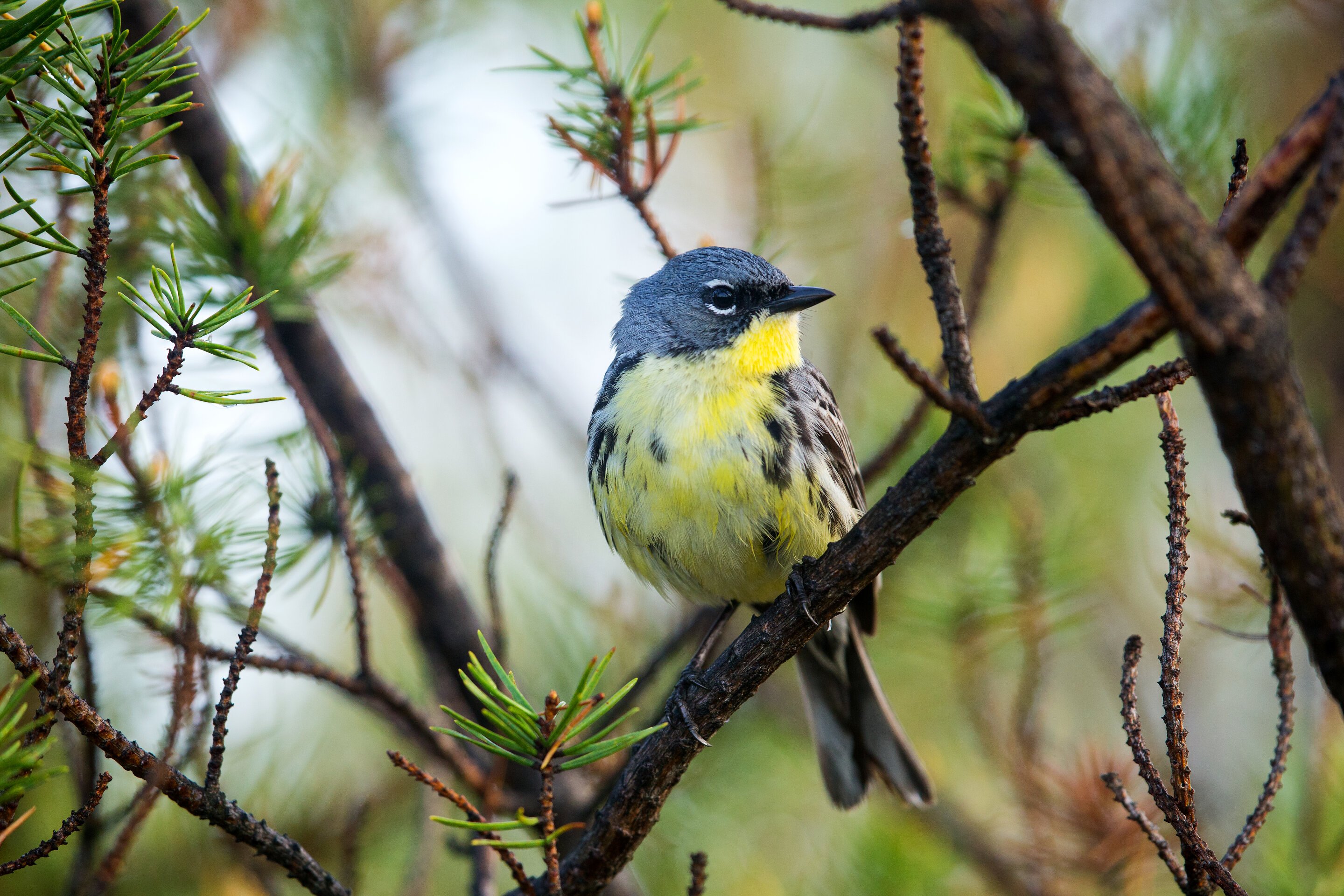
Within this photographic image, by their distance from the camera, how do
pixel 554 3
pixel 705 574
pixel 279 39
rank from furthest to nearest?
pixel 554 3
pixel 279 39
pixel 705 574

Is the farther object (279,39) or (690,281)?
(279,39)

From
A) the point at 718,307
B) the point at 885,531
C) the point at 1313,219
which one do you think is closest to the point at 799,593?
the point at 885,531

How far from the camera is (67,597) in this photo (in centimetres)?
169

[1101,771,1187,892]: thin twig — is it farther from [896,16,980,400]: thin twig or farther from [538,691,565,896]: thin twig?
[538,691,565,896]: thin twig

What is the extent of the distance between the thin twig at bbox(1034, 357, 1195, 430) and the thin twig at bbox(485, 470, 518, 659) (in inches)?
58.4

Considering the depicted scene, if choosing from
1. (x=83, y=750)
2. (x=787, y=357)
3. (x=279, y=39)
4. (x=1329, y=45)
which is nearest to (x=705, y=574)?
(x=787, y=357)

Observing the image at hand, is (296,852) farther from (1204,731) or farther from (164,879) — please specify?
(1204,731)

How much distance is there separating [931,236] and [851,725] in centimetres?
270

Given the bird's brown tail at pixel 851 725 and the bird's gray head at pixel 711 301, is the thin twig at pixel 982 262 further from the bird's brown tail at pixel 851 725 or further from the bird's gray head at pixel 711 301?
the bird's brown tail at pixel 851 725

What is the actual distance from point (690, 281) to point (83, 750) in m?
2.46

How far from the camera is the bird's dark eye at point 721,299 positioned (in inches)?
142

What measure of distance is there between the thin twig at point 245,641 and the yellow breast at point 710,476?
1.38m

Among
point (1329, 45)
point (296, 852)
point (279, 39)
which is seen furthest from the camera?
point (1329, 45)

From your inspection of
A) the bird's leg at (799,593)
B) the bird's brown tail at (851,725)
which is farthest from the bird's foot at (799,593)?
the bird's brown tail at (851,725)
